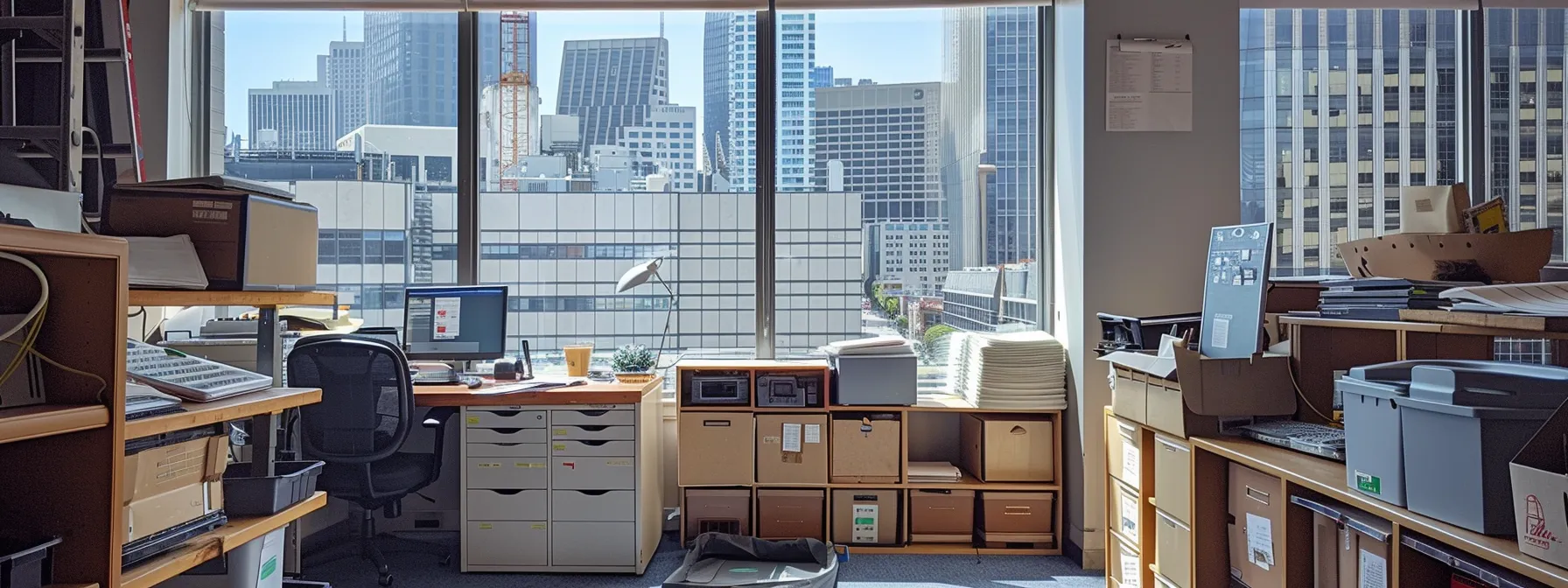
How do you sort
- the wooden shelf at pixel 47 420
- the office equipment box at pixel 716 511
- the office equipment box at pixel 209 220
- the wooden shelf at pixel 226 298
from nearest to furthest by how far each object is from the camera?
the wooden shelf at pixel 47 420
the wooden shelf at pixel 226 298
the office equipment box at pixel 209 220
the office equipment box at pixel 716 511

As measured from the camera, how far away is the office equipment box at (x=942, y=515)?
3.42 meters

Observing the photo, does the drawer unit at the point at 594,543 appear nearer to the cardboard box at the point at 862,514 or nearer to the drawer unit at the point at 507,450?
the drawer unit at the point at 507,450

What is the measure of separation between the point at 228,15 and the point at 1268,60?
479 cm

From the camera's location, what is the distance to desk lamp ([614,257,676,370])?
12.1 feet

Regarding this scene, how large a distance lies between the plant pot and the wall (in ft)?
5.96

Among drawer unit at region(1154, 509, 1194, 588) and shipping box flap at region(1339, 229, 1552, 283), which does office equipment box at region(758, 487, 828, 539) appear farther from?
shipping box flap at region(1339, 229, 1552, 283)

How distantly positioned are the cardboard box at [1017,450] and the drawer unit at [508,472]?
1.49 metres

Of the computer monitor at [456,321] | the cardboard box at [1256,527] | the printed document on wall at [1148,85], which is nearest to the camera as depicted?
the cardboard box at [1256,527]

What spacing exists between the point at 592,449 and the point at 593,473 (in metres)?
0.09

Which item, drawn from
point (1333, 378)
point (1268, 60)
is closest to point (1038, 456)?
point (1333, 378)

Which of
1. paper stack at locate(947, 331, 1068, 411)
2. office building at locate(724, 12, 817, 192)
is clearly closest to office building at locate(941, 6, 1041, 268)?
paper stack at locate(947, 331, 1068, 411)

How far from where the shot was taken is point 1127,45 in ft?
10.9

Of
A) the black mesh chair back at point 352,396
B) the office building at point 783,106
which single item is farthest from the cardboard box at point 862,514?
the black mesh chair back at point 352,396

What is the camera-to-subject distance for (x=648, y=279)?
147 inches
